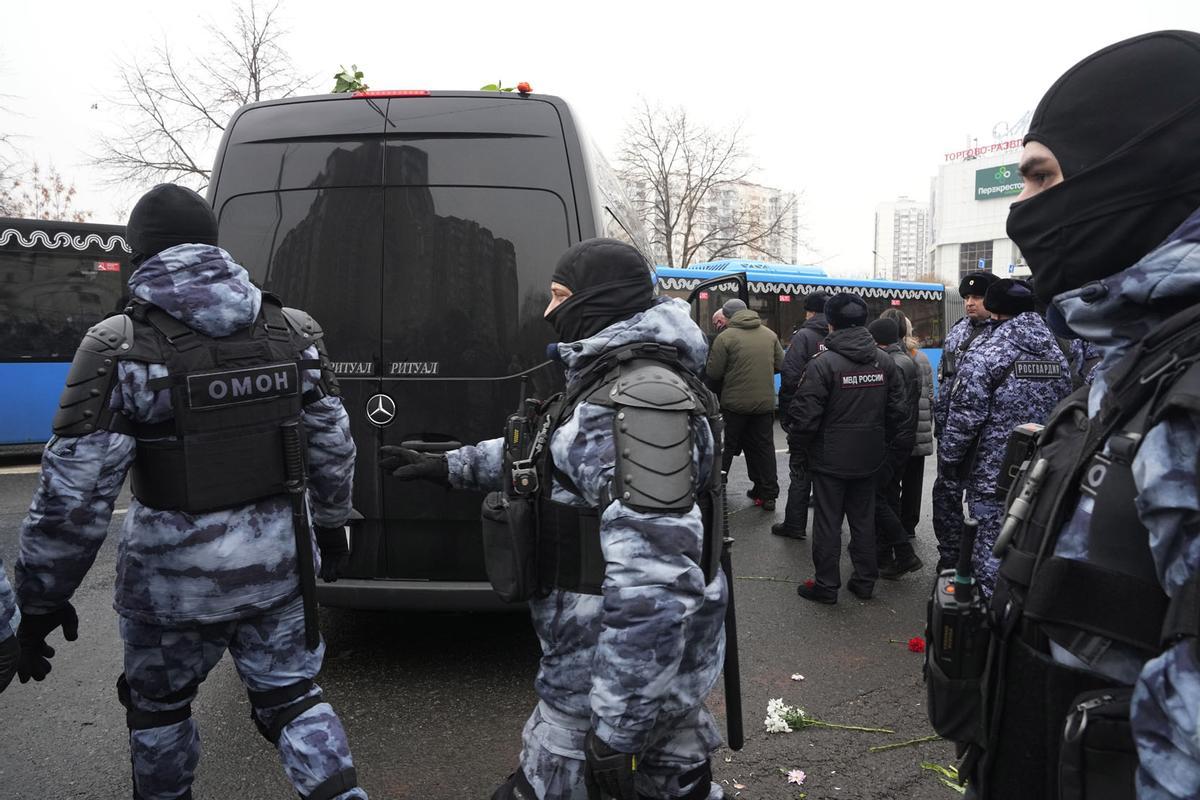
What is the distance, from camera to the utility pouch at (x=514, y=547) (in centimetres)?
200

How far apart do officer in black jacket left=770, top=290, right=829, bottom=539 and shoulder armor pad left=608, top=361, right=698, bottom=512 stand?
13.2 ft

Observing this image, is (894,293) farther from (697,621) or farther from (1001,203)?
(1001,203)

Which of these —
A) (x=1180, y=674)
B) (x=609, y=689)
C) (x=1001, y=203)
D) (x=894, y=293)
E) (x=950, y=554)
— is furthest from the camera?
(x=1001, y=203)

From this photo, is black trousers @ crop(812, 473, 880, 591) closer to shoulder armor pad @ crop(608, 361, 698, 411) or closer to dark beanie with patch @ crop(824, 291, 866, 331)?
dark beanie with patch @ crop(824, 291, 866, 331)

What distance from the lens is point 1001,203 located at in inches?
3063

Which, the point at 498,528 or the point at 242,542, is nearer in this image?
the point at 498,528

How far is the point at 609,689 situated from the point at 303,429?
152 centimetres

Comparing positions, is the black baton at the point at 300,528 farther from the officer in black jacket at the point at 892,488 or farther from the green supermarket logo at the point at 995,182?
the green supermarket logo at the point at 995,182

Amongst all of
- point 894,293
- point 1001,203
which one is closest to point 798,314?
point 894,293

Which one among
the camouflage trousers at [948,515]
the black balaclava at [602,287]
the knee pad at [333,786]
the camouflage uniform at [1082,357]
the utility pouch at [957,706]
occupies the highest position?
the black balaclava at [602,287]

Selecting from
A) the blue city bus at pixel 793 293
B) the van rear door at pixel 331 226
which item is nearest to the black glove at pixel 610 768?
the van rear door at pixel 331 226

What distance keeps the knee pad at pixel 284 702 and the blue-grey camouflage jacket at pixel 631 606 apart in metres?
0.93

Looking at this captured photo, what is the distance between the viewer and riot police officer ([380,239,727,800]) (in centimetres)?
171

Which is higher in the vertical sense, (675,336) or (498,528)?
(675,336)
